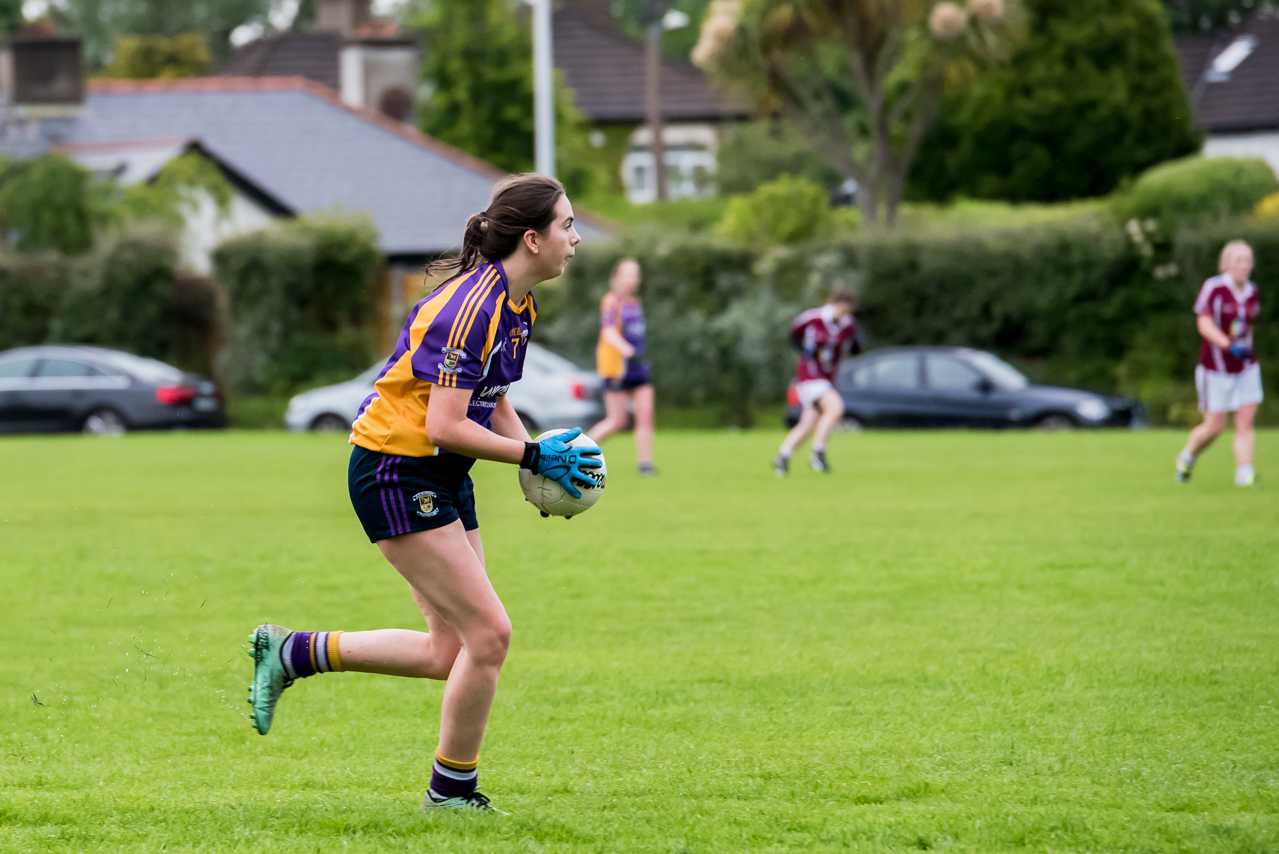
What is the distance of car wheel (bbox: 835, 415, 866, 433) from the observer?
24812mm

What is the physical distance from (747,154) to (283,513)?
40744mm

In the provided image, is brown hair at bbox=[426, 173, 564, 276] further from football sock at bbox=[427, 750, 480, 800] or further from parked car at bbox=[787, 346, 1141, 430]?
parked car at bbox=[787, 346, 1141, 430]

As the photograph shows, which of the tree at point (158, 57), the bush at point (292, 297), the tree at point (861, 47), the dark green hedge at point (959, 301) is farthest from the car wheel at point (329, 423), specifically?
the tree at point (158, 57)

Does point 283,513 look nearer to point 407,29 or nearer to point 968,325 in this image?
point 968,325

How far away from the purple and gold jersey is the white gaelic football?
0.77 feet

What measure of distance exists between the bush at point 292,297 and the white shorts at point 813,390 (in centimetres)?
1644

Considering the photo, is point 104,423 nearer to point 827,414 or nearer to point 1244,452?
point 827,414

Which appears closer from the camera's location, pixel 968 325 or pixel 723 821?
pixel 723 821

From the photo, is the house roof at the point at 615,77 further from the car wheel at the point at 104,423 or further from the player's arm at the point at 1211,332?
the player's arm at the point at 1211,332

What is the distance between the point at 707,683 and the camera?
6.97m

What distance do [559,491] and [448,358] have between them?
59 centimetres

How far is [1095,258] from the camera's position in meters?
27.6

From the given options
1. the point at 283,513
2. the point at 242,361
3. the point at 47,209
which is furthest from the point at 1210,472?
the point at 47,209

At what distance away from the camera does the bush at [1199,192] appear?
91.4 feet
